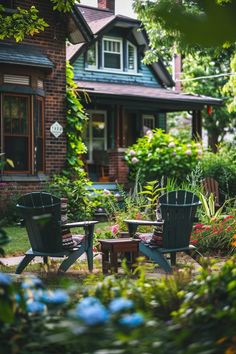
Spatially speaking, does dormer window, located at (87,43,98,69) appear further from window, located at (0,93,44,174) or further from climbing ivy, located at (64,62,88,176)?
window, located at (0,93,44,174)

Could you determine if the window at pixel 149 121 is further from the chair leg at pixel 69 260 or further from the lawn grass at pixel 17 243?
the chair leg at pixel 69 260

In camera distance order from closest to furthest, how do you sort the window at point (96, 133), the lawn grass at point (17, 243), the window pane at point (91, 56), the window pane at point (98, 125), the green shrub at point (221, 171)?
the lawn grass at point (17, 243) < the green shrub at point (221, 171) < the window pane at point (91, 56) < the window at point (96, 133) < the window pane at point (98, 125)

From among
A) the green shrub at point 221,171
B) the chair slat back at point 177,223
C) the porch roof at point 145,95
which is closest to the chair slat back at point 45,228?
the chair slat back at point 177,223

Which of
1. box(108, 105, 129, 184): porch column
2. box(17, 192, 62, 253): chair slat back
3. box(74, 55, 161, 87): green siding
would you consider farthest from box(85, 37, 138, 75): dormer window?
box(17, 192, 62, 253): chair slat back

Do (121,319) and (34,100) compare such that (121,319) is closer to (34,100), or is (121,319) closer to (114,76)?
(34,100)

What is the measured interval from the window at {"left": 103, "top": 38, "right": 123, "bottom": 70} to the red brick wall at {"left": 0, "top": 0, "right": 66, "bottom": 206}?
27.4 feet

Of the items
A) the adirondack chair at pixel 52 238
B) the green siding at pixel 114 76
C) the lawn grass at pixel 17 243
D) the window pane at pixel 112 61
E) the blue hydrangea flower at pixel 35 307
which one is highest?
the window pane at pixel 112 61

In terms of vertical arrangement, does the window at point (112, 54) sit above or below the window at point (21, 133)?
above

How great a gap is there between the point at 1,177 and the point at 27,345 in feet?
40.3

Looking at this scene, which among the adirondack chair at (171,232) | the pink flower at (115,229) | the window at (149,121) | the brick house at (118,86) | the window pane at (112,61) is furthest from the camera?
the window at (149,121)

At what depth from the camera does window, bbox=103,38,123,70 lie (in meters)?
23.8

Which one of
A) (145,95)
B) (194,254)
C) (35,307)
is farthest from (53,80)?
(35,307)

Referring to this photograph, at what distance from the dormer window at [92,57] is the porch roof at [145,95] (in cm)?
94

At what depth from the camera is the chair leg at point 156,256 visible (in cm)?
706
